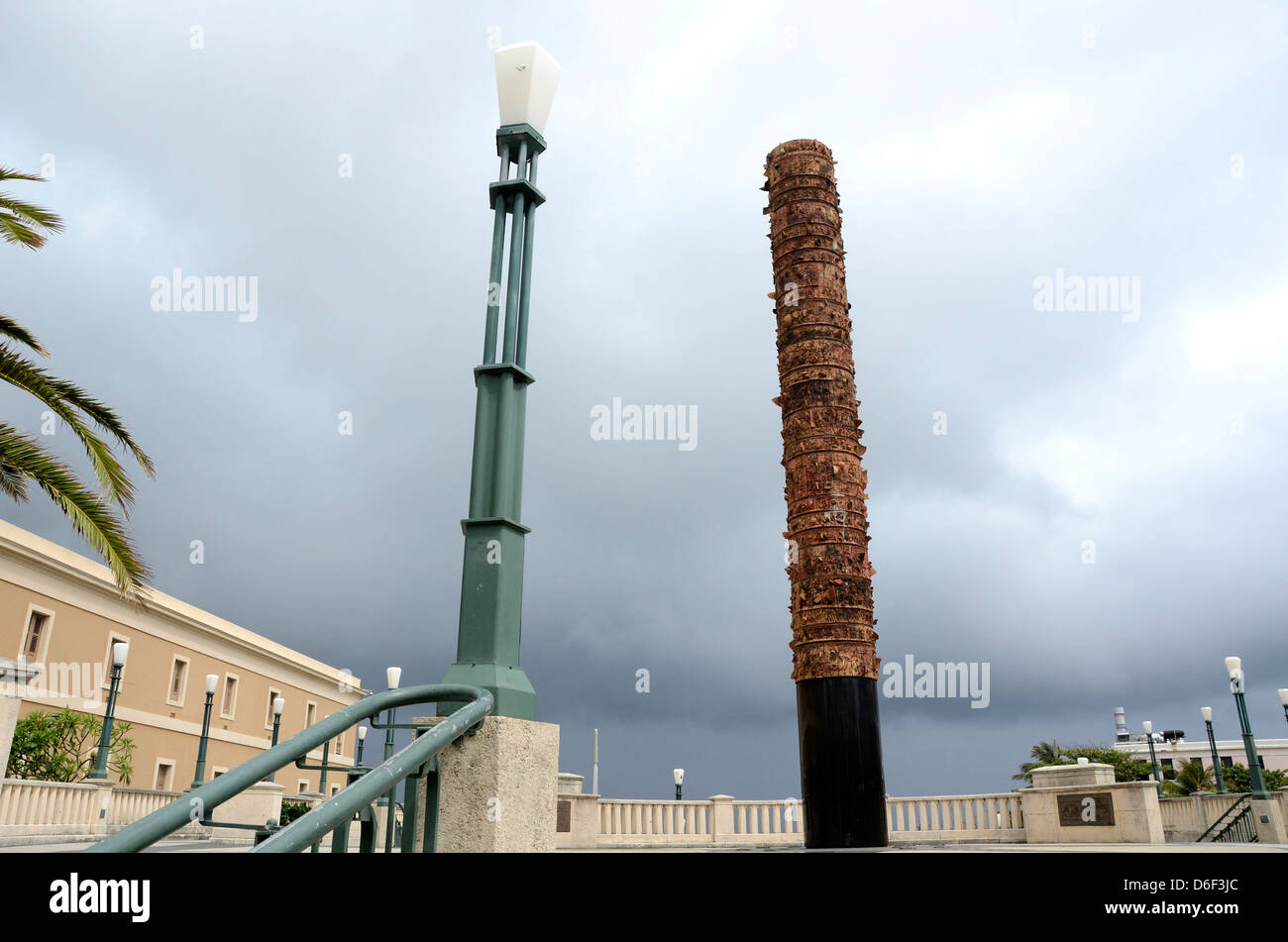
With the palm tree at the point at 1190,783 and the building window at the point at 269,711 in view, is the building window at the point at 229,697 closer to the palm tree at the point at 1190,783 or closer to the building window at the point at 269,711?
the building window at the point at 269,711

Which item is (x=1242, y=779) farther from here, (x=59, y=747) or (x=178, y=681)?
(x=178, y=681)

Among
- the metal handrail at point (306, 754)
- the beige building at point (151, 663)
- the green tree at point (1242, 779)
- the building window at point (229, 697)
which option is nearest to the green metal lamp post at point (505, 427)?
the metal handrail at point (306, 754)

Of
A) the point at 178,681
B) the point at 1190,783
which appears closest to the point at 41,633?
the point at 178,681

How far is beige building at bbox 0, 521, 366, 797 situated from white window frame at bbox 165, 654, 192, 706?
0.18 feet

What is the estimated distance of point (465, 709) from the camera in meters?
3.99

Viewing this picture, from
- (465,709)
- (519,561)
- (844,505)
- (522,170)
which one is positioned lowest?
(465,709)

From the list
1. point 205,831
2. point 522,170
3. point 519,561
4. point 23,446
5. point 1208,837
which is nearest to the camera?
point 519,561

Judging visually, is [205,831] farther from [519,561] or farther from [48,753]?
[519,561]

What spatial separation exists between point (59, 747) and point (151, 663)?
9.29 m

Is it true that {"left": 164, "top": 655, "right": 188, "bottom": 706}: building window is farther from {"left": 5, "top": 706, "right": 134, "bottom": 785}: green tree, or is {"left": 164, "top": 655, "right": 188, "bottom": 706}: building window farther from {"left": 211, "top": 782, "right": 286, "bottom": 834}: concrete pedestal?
{"left": 211, "top": 782, "right": 286, "bottom": 834}: concrete pedestal

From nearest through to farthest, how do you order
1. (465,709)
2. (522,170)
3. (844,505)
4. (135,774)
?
(465,709), (522,170), (844,505), (135,774)

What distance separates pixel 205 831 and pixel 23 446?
14090 millimetres

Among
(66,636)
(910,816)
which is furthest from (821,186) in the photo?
(66,636)

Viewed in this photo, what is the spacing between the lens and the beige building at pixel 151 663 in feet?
93.3
